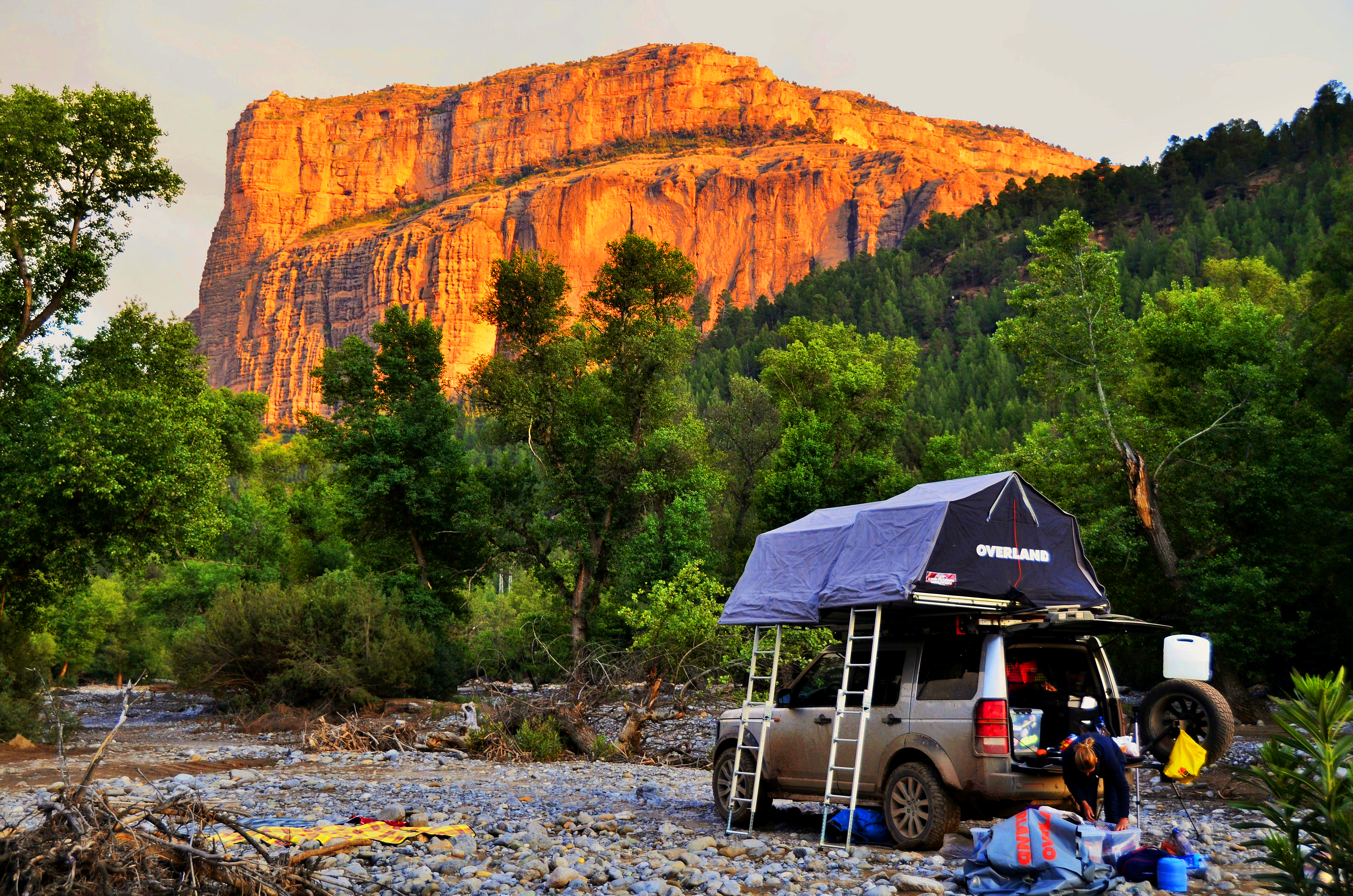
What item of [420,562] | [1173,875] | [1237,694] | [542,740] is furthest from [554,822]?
[420,562]

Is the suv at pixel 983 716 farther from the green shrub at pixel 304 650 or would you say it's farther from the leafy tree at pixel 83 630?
the leafy tree at pixel 83 630

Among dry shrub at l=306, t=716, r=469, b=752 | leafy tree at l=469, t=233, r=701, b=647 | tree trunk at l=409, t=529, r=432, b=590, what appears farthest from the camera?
tree trunk at l=409, t=529, r=432, b=590

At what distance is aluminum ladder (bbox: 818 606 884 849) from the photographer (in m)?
8.60

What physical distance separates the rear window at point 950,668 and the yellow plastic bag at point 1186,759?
1.59 metres

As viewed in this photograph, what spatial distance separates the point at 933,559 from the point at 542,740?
12080 millimetres

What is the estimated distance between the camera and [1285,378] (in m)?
26.4

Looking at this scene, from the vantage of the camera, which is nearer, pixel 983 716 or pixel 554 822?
pixel 983 716

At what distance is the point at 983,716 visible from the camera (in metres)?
7.95

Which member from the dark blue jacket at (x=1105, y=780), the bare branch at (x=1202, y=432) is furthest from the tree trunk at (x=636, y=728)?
the bare branch at (x=1202, y=432)

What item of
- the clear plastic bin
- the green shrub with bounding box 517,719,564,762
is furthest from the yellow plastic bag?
the green shrub with bounding box 517,719,564,762

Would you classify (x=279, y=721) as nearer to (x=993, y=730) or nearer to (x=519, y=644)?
(x=519, y=644)

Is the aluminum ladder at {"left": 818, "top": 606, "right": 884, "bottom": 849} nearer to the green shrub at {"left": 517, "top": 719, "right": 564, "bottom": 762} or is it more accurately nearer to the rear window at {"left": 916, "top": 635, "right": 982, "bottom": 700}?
the rear window at {"left": 916, "top": 635, "right": 982, "bottom": 700}

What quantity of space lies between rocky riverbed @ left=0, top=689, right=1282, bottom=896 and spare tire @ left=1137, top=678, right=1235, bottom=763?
581mm

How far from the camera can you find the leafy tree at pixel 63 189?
1988 centimetres
